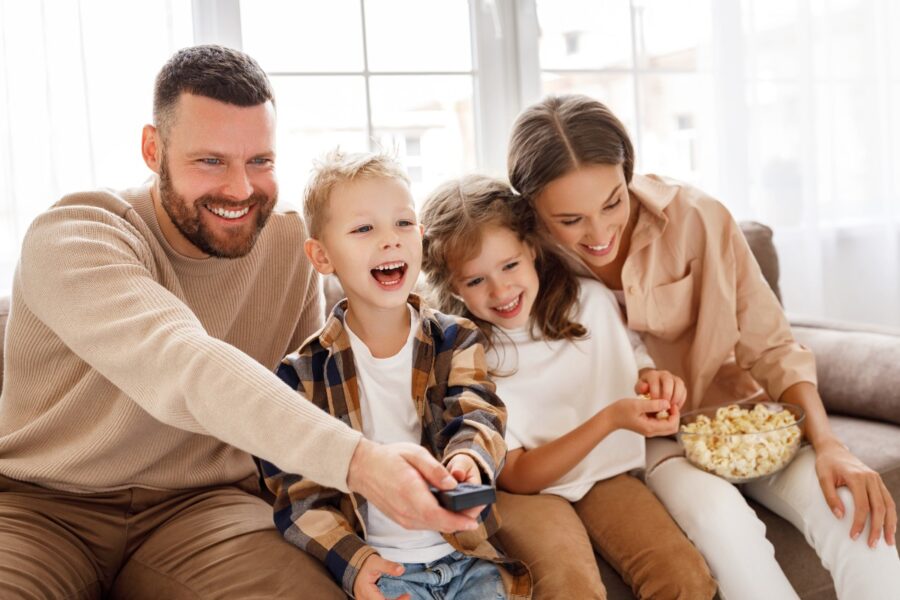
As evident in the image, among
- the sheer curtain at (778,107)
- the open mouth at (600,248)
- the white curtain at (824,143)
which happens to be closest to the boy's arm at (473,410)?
the open mouth at (600,248)

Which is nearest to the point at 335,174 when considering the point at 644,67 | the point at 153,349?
the point at 153,349

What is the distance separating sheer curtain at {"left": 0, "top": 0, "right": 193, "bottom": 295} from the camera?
232 cm

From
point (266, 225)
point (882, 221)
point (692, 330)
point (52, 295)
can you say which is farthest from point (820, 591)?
point (882, 221)

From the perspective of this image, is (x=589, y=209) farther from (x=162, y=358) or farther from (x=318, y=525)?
(x=162, y=358)

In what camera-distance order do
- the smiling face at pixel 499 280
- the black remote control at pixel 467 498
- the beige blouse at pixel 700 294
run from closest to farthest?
the black remote control at pixel 467 498
the smiling face at pixel 499 280
the beige blouse at pixel 700 294

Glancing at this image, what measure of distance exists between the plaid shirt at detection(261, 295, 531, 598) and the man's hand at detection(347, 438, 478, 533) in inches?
7.9

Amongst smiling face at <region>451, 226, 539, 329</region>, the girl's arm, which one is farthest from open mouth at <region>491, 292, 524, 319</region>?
the girl's arm

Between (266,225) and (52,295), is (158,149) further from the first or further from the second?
(52,295)

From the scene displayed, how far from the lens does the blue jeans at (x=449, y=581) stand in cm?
150

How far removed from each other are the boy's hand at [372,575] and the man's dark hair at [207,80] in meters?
0.86

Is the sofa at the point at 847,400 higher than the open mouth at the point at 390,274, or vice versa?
the open mouth at the point at 390,274

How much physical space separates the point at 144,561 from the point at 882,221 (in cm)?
295

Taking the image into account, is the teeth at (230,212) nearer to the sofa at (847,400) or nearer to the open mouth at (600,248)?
the sofa at (847,400)

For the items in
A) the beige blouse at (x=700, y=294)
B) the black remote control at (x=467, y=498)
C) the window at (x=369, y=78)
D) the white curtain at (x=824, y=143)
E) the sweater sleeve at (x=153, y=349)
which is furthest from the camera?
the white curtain at (x=824, y=143)
